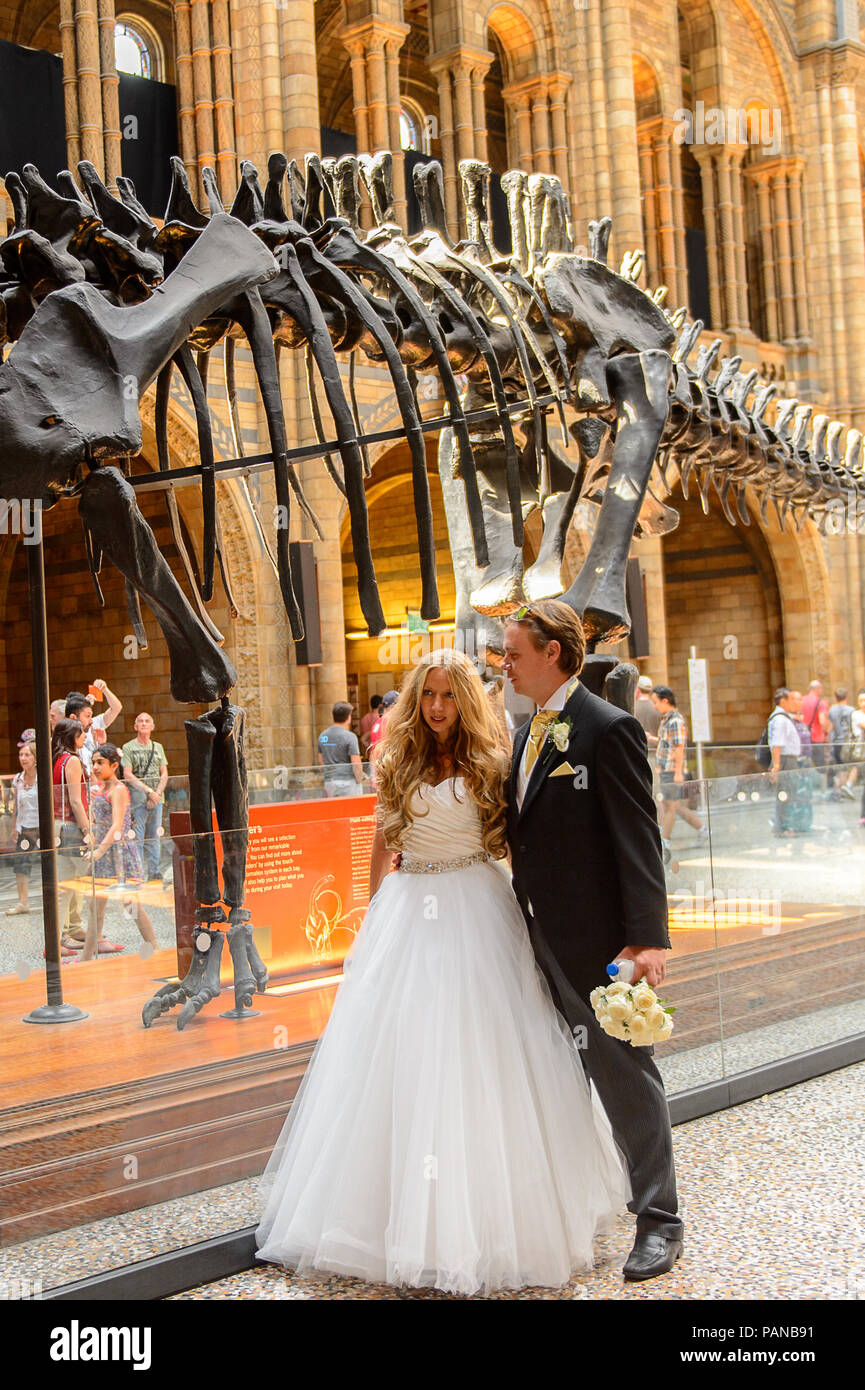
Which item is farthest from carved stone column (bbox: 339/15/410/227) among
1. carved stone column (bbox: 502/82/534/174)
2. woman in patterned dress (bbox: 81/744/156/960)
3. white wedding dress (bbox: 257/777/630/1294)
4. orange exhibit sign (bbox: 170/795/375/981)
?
white wedding dress (bbox: 257/777/630/1294)

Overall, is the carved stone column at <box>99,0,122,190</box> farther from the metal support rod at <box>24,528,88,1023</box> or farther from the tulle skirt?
the tulle skirt

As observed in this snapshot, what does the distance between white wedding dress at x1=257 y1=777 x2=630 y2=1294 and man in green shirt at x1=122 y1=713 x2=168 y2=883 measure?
5.42m

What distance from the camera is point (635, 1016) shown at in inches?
130

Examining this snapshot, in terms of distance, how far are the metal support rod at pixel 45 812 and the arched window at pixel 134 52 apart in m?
16.2

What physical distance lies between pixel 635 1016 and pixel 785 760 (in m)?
7.83

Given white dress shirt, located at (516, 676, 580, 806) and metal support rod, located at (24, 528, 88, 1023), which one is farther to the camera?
metal support rod, located at (24, 528, 88, 1023)

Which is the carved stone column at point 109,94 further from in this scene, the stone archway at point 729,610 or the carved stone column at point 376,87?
the stone archway at point 729,610

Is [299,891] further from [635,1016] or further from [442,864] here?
[635,1016]

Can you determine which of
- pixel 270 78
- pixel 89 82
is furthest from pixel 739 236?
pixel 89 82

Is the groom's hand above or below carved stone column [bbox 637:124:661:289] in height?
below

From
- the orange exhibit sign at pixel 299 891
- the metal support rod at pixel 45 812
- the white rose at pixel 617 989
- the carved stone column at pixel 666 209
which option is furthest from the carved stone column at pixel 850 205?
the white rose at pixel 617 989

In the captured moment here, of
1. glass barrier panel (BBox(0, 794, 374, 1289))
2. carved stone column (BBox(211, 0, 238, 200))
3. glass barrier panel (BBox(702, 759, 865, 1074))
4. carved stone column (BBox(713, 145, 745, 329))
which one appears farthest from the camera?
carved stone column (BBox(713, 145, 745, 329))

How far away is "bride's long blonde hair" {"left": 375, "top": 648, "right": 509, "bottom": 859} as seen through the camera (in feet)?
12.0

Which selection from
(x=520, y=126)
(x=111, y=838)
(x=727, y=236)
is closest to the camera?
(x=111, y=838)
